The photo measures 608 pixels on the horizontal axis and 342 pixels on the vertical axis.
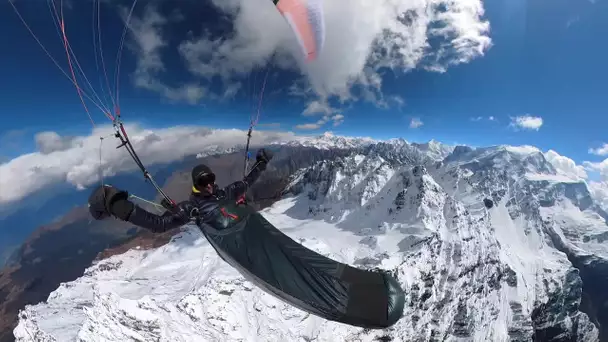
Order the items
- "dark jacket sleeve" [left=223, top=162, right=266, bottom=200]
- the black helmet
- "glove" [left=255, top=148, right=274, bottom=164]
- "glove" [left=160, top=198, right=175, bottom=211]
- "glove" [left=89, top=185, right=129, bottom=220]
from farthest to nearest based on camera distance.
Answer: "glove" [left=255, top=148, right=274, bottom=164]
"dark jacket sleeve" [left=223, top=162, right=266, bottom=200]
the black helmet
"glove" [left=160, top=198, right=175, bottom=211]
"glove" [left=89, top=185, right=129, bottom=220]

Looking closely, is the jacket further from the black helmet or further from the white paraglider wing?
the white paraglider wing

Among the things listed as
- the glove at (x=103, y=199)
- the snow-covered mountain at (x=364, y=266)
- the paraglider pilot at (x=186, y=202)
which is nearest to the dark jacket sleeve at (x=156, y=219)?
the paraglider pilot at (x=186, y=202)

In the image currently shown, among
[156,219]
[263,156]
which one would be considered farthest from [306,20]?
[156,219]

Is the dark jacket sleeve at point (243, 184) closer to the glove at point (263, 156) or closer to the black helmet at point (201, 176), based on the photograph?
the glove at point (263, 156)

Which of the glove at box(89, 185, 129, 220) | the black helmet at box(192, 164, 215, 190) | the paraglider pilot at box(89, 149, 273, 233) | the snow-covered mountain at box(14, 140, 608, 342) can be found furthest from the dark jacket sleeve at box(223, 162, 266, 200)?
the snow-covered mountain at box(14, 140, 608, 342)

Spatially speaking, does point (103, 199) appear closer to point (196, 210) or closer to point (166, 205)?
point (166, 205)

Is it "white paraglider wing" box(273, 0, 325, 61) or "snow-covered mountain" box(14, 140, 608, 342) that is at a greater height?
"white paraglider wing" box(273, 0, 325, 61)

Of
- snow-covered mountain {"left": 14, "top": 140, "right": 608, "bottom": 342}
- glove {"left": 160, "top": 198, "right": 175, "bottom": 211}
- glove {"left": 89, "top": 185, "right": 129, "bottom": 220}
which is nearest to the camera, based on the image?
glove {"left": 89, "top": 185, "right": 129, "bottom": 220}
